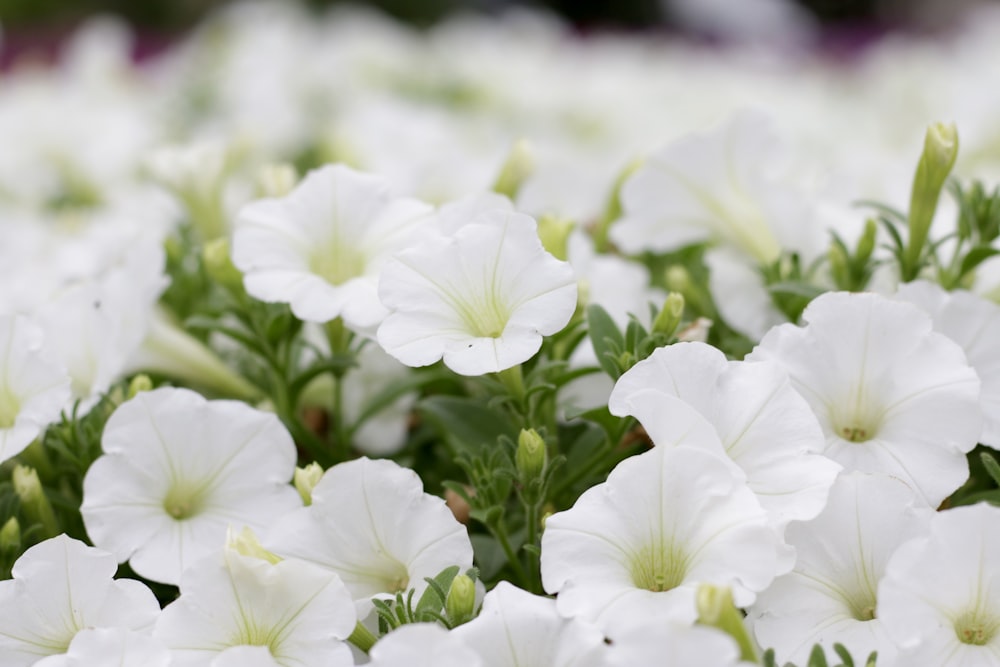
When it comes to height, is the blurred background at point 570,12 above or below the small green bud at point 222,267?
below

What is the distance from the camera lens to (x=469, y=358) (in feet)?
2.89

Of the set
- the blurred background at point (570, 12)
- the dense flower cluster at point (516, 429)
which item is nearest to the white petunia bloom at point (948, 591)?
the dense flower cluster at point (516, 429)

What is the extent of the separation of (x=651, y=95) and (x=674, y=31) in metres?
6.36

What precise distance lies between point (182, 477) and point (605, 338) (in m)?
0.45

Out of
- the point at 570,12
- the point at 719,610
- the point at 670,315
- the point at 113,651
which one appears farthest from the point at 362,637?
the point at 570,12

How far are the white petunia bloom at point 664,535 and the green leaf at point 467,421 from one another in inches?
10.2

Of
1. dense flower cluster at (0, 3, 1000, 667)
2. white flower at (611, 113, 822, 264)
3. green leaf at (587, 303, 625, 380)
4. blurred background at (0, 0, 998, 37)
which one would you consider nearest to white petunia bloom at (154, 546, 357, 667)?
dense flower cluster at (0, 3, 1000, 667)

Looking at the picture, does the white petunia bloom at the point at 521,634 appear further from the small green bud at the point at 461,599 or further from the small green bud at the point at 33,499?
the small green bud at the point at 33,499

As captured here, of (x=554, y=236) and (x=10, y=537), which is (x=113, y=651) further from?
(x=554, y=236)

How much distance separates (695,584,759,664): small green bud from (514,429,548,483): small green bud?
0.23m

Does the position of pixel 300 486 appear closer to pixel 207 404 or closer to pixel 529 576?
pixel 207 404

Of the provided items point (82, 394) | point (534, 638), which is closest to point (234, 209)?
point (82, 394)

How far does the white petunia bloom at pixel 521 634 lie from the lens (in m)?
0.76

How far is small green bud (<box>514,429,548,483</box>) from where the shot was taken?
0.90 metres
